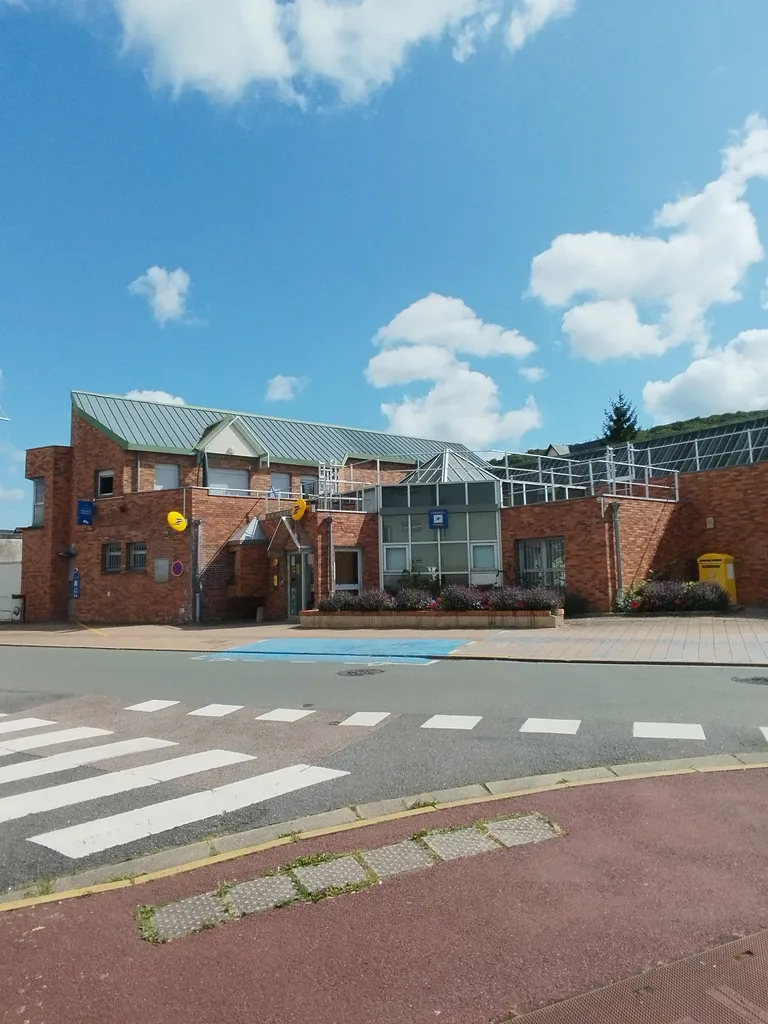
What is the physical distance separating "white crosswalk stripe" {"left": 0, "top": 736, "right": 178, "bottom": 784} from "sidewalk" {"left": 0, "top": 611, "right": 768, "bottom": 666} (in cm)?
811

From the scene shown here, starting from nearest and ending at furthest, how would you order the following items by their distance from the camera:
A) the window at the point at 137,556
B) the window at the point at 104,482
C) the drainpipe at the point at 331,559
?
the drainpipe at the point at 331,559, the window at the point at 137,556, the window at the point at 104,482

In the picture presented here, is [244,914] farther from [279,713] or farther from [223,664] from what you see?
[223,664]

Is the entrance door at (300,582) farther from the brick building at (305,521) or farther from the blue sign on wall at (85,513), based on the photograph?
the blue sign on wall at (85,513)

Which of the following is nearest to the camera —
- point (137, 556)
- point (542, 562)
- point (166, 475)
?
point (542, 562)

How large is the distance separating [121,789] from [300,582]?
2014cm

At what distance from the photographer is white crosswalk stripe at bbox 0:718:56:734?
9438 millimetres

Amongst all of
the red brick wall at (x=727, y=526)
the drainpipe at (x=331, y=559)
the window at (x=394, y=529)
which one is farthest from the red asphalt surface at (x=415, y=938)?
the window at (x=394, y=529)

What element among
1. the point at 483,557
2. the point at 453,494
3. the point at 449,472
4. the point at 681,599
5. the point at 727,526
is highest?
the point at 449,472

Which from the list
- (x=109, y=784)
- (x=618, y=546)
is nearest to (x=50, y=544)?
(x=618, y=546)

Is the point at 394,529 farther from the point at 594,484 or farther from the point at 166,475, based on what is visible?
the point at 166,475

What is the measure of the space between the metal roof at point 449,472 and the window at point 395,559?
2611 millimetres

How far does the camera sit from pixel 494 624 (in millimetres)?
20875

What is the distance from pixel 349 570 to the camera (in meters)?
26.2

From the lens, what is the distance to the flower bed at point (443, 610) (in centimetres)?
2034
